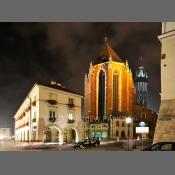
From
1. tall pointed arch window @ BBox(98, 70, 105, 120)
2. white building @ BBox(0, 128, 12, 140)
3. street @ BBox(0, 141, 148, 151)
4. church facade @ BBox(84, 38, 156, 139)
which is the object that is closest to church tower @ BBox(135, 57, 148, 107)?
church facade @ BBox(84, 38, 156, 139)

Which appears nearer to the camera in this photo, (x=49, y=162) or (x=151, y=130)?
(x=49, y=162)

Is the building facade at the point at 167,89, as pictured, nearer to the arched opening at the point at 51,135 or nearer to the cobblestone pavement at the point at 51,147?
the cobblestone pavement at the point at 51,147

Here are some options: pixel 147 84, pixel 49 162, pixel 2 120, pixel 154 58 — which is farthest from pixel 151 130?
pixel 2 120

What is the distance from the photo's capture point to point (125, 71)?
10914 millimetres

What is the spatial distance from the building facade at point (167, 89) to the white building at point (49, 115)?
84.1 inches

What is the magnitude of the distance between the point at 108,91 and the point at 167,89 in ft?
5.13

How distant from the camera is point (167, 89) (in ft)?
34.8

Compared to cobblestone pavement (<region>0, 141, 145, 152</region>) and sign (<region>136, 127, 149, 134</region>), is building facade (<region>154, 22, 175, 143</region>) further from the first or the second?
cobblestone pavement (<region>0, 141, 145, 152</region>)

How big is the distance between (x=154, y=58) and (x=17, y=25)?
3.64 meters

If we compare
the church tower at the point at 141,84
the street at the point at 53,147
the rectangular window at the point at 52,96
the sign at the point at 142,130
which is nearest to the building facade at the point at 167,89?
the sign at the point at 142,130

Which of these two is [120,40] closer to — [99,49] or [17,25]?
[99,49]

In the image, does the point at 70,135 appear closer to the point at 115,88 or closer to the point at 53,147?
the point at 53,147

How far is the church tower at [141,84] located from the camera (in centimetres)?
1080

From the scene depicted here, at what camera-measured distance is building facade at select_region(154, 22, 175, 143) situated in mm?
10508
